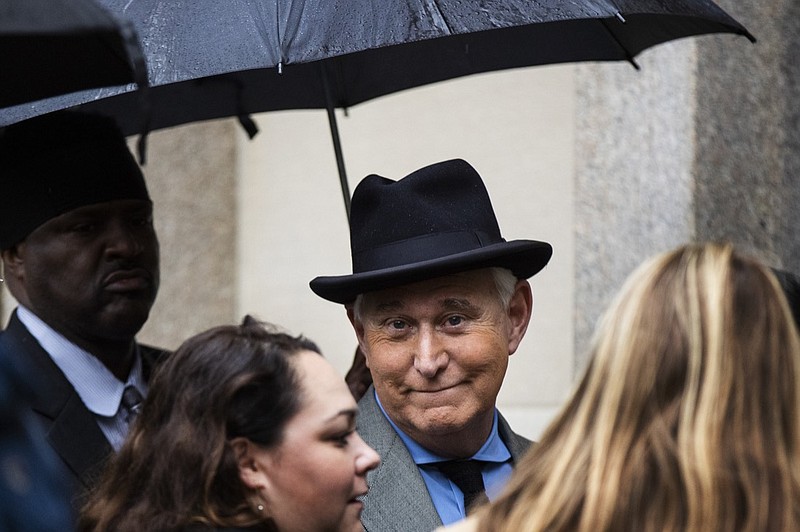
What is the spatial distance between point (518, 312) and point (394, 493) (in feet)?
1.96

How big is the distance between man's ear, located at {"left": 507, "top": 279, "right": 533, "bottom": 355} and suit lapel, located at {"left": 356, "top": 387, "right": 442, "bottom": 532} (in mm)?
399

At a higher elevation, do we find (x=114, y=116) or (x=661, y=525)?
(x=114, y=116)

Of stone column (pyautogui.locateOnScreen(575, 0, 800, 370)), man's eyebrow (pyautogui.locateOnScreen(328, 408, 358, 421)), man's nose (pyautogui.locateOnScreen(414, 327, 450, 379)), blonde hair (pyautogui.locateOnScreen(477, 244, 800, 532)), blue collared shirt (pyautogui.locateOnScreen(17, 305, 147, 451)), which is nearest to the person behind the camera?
blonde hair (pyautogui.locateOnScreen(477, 244, 800, 532))

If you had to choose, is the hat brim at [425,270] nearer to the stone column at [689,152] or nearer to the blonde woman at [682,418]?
the blonde woman at [682,418]

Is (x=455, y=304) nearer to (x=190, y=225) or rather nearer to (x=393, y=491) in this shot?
(x=393, y=491)

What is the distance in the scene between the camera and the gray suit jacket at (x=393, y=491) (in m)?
3.30

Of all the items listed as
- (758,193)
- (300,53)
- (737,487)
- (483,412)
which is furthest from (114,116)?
(737,487)

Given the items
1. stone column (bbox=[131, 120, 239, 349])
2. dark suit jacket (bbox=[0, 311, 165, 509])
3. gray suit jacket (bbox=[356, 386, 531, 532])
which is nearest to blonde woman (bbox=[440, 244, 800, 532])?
gray suit jacket (bbox=[356, 386, 531, 532])

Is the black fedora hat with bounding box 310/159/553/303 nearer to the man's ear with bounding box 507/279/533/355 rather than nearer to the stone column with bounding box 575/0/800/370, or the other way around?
the man's ear with bounding box 507/279/533/355

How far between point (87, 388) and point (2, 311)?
11.6 ft

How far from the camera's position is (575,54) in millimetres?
4184

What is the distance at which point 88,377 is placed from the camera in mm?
3783

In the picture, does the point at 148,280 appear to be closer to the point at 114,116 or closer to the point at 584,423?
the point at 114,116

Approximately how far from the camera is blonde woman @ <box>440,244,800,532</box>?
2.04 metres
